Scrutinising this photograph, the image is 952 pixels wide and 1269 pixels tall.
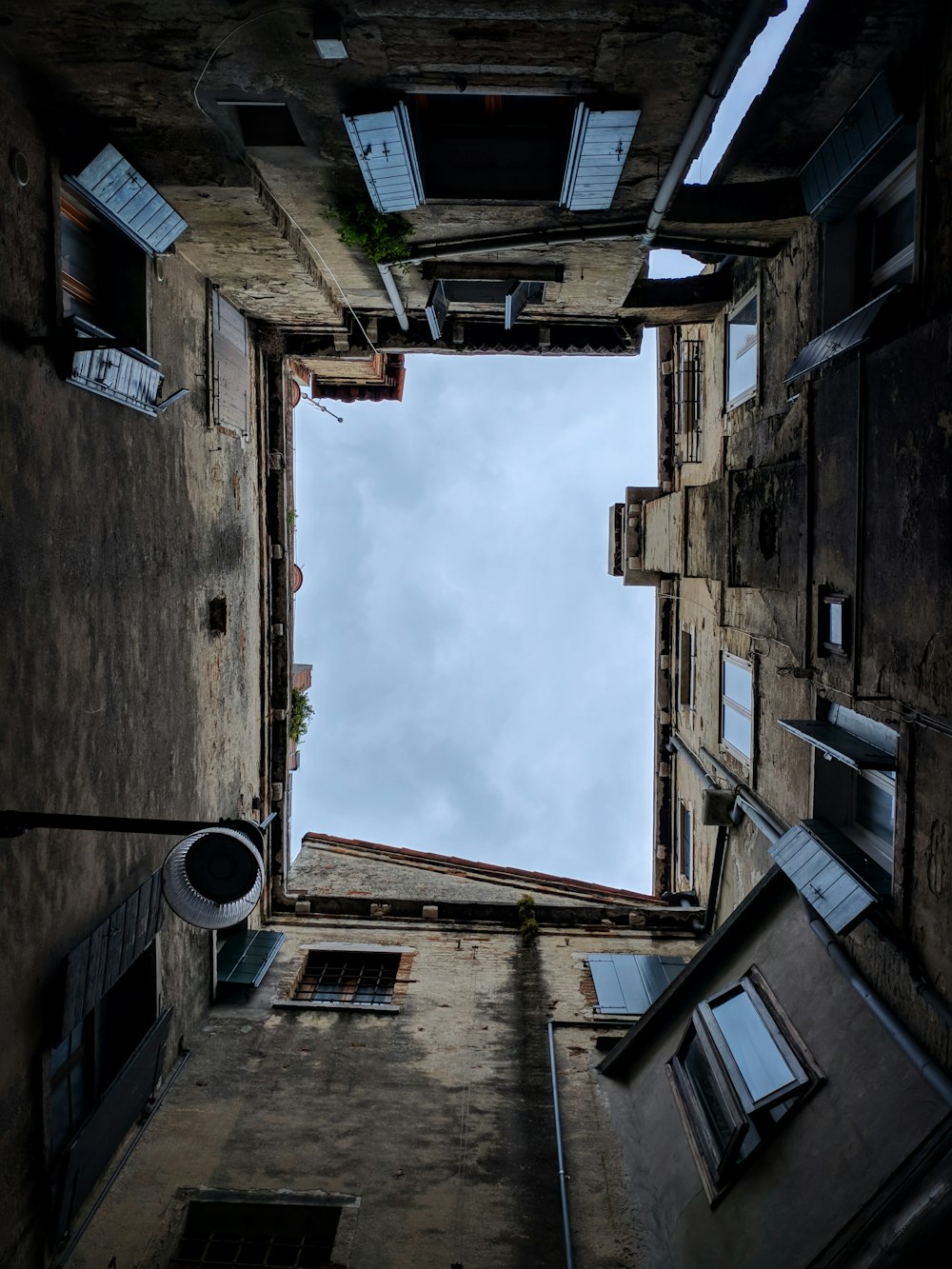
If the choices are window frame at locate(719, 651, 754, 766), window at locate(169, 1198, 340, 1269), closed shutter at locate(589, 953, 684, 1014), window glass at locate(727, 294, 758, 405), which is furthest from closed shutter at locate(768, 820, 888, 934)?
window glass at locate(727, 294, 758, 405)

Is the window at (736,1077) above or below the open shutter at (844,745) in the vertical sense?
below

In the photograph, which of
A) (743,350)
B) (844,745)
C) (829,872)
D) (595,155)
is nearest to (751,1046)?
(829,872)

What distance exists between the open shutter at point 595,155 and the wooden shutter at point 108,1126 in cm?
956

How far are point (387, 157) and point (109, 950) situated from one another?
7773 millimetres

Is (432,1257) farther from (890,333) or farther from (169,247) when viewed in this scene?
(169,247)

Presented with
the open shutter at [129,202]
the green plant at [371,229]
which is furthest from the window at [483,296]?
the open shutter at [129,202]

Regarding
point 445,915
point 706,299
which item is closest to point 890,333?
point 706,299

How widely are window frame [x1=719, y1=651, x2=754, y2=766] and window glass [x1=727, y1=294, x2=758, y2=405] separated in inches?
146

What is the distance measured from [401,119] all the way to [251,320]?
561 centimetres

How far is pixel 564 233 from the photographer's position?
8.58 m

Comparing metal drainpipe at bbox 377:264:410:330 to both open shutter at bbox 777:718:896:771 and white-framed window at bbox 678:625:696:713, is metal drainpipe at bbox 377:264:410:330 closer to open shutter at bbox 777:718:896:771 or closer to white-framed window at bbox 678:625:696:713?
white-framed window at bbox 678:625:696:713

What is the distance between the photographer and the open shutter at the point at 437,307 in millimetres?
10336

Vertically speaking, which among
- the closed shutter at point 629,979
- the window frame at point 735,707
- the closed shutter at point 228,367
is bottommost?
the closed shutter at point 629,979

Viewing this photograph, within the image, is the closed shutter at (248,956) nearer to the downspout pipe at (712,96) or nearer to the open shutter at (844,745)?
the open shutter at (844,745)
